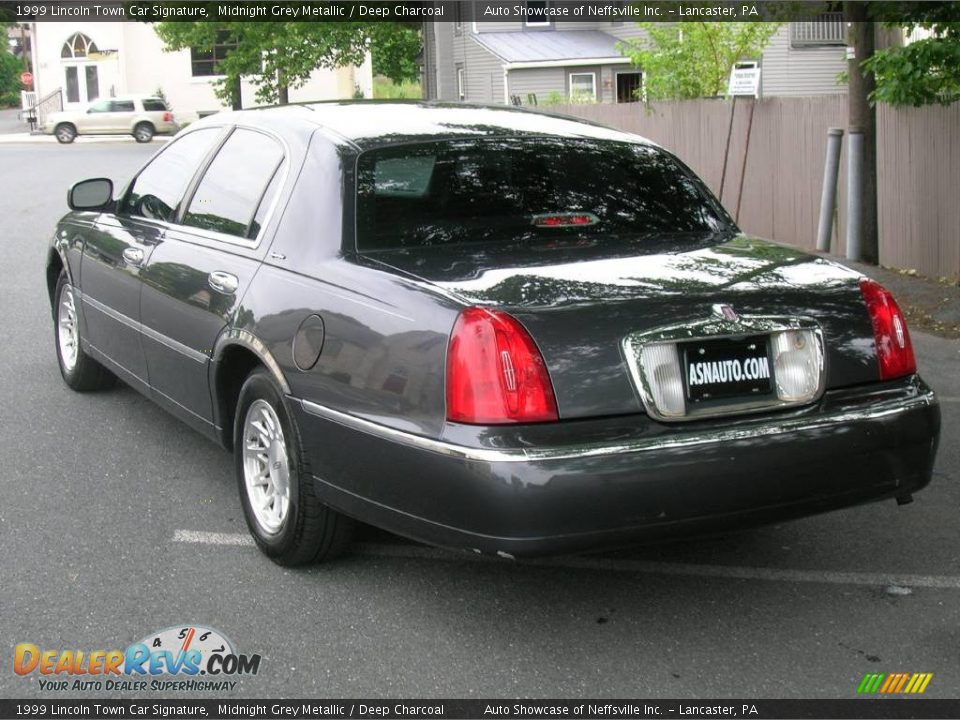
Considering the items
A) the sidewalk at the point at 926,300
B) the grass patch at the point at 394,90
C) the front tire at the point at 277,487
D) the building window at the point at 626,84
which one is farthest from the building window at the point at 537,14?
the front tire at the point at 277,487

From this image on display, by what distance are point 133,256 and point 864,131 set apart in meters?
8.10

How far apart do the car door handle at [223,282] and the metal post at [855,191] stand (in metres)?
8.37

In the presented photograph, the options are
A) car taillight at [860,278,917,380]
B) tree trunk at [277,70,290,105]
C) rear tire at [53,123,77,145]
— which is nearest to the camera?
car taillight at [860,278,917,380]

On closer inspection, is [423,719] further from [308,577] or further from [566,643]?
[308,577]

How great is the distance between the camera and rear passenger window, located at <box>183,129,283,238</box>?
5102mm

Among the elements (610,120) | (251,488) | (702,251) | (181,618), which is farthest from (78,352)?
(610,120)

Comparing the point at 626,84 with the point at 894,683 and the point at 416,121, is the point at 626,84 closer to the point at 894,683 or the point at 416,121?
the point at 416,121

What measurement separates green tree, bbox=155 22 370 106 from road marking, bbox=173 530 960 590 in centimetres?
3589

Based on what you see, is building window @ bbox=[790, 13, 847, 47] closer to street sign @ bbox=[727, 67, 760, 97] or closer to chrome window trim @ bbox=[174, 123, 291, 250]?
street sign @ bbox=[727, 67, 760, 97]

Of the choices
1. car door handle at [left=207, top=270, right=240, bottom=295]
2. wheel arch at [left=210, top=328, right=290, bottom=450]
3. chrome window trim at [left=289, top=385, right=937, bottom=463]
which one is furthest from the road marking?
car door handle at [left=207, top=270, right=240, bottom=295]

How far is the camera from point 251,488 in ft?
16.2

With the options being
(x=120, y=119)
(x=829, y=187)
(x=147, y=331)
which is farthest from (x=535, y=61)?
(x=147, y=331)

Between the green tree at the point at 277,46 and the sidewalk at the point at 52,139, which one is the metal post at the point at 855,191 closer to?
the green tree at the point at 277,46

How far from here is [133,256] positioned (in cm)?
601
